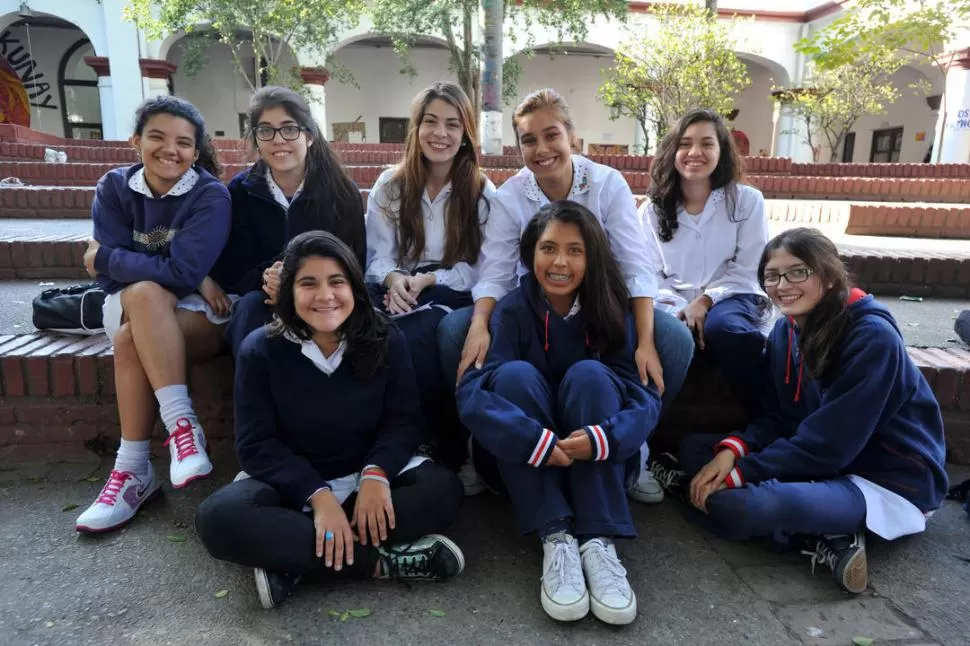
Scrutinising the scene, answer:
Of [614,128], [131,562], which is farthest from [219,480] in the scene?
[614,128]

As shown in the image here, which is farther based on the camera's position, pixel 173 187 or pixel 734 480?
pixel 173 187

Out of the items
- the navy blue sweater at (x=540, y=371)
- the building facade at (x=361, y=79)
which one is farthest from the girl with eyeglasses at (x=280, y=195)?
the building facade at (x=361, y=79)

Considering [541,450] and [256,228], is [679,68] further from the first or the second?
[541,450]

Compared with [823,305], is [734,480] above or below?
Result: below

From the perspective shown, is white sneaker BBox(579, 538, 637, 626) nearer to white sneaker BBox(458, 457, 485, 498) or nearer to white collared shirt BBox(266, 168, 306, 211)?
white sneaker BBox(458, 457, 485, 498)

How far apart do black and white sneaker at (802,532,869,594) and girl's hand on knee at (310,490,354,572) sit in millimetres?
1248

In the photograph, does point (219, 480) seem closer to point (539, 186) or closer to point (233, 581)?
point (233, 581)

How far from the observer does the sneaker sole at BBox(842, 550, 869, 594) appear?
1637 mm

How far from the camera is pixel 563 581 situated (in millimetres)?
1570

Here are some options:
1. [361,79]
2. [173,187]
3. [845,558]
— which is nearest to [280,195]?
[173,187]

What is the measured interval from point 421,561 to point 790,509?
0.99 metres

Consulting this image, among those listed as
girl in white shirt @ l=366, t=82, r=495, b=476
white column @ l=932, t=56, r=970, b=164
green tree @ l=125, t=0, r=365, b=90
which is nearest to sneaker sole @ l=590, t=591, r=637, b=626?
girl in white shirt @ l=366, t=82, r=495, b=476

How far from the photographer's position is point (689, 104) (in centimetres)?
963

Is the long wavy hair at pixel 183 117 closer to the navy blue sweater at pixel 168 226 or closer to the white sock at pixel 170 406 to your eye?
the navy blue sweater at pixel 168 226
